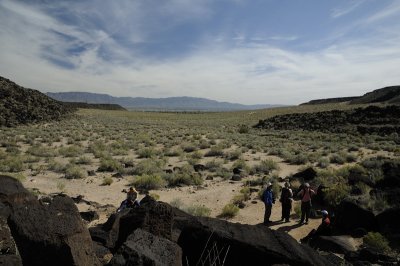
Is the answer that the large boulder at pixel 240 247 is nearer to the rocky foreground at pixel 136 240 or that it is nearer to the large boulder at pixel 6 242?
the rocky foreground at pixel 136 240

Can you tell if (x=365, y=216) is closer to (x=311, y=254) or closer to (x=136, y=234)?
(x=311, y=254)

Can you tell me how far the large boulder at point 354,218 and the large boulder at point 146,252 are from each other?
25.2 feet

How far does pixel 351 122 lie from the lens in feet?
156

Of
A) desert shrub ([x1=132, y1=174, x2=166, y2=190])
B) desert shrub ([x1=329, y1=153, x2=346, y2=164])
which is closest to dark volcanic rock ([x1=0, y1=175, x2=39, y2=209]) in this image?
desert shrub ([x1=132, y1=174, x2=166, y2=190])

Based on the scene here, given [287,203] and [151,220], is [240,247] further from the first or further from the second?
[287,203]

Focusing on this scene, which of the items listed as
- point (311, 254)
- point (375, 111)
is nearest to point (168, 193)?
point (311, 254)

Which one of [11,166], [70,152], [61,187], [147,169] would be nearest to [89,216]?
[61,187]

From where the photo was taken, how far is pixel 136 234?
5734 millimetres

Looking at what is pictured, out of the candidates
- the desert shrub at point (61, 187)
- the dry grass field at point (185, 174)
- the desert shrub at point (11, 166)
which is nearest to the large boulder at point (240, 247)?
the dry grass field at point (185, 174)

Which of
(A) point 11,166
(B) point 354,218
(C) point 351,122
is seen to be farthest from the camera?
(C) point 351,122

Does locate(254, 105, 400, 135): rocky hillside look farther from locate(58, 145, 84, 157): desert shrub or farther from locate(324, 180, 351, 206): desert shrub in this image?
locate(58, 145, 84, 157): desert shrub

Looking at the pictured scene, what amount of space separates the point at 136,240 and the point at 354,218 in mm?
8289

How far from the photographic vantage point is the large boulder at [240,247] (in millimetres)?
6625

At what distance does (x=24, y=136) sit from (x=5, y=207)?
31.6 metres
